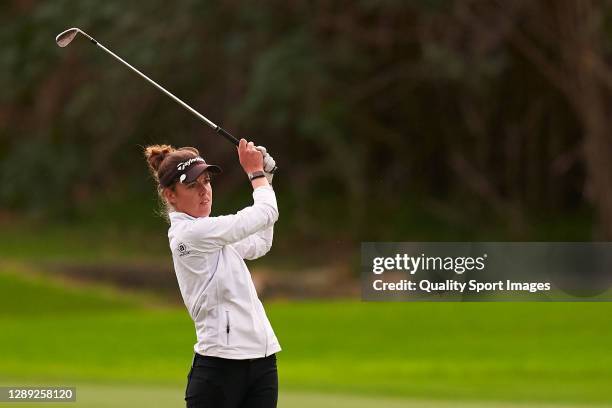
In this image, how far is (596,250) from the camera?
18109 millimetres

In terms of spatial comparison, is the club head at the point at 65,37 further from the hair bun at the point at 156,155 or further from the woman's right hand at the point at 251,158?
the woman's right hand at the point at 251,158

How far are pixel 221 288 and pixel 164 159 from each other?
486mm

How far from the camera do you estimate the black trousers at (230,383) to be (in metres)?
4.21

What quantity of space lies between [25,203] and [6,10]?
161 inches

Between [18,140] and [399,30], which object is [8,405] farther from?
[18,140]

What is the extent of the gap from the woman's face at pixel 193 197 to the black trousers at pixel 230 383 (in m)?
0.46

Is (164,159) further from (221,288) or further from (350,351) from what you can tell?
(350,351)

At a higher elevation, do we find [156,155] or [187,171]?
[156,155]

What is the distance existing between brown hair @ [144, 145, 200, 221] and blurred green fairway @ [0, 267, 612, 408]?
3519 mm

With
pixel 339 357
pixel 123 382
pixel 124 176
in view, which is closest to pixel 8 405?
pixel 123 382

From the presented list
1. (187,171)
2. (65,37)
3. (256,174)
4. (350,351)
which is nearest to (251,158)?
(256,174)

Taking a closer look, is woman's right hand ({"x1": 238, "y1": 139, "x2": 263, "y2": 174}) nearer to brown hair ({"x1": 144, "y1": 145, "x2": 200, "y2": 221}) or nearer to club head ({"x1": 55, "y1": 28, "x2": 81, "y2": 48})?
brown hair ({"x1": 144, "y1": 145, "x2": 200, "y2": 221})

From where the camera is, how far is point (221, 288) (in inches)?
164

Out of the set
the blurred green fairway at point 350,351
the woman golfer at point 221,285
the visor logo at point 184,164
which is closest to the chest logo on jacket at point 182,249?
the woman golfer at point 221,285
